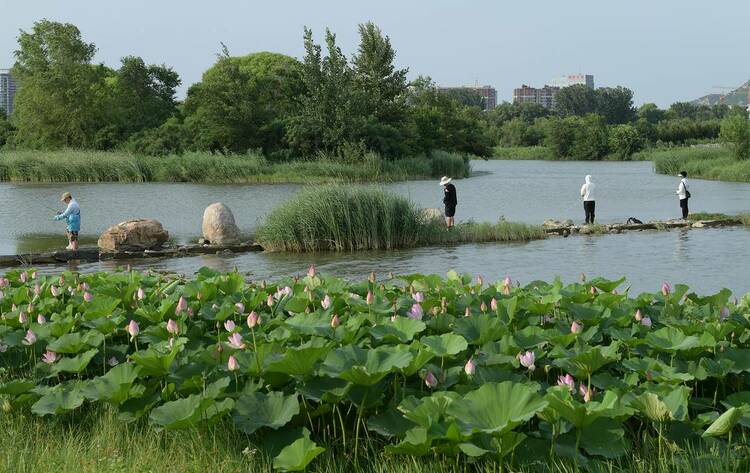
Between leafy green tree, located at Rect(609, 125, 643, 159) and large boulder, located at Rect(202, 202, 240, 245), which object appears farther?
leafy green tree, located at Rect(609, 125, 643, 159)

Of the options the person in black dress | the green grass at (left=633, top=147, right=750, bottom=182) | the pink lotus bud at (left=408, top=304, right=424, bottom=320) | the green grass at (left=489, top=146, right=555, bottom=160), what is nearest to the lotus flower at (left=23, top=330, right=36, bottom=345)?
the pink lotus bud at (left=408, top=304, right=424, bottom=320)

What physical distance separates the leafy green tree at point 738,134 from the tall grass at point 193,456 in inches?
2530

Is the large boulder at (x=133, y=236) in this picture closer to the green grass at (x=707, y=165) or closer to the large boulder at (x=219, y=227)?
the large boulder at (x=219, y=227)

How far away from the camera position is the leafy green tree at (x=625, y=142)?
116 m

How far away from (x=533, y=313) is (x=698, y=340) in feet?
4.23

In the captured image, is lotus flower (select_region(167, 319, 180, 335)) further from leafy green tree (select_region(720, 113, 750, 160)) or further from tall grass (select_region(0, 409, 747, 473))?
leafy green tree (select_region(720, 113, 750, 160))

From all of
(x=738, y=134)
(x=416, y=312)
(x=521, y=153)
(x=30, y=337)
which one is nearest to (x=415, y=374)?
(x=416, y=312)

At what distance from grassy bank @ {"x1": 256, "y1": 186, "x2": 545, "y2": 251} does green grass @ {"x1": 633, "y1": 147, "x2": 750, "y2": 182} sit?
137 feet

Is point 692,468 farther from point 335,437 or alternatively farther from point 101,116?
point 101,116

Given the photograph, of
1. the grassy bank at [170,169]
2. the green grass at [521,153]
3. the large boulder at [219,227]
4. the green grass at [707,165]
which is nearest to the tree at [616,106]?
the green grass at [521,153]

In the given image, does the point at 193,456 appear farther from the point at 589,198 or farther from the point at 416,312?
the point at 589,198

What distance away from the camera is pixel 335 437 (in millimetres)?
4367

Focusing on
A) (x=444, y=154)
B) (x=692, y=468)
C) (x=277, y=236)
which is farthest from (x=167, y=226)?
(x=444, y=154)

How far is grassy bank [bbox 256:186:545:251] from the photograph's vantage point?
21203 mm
